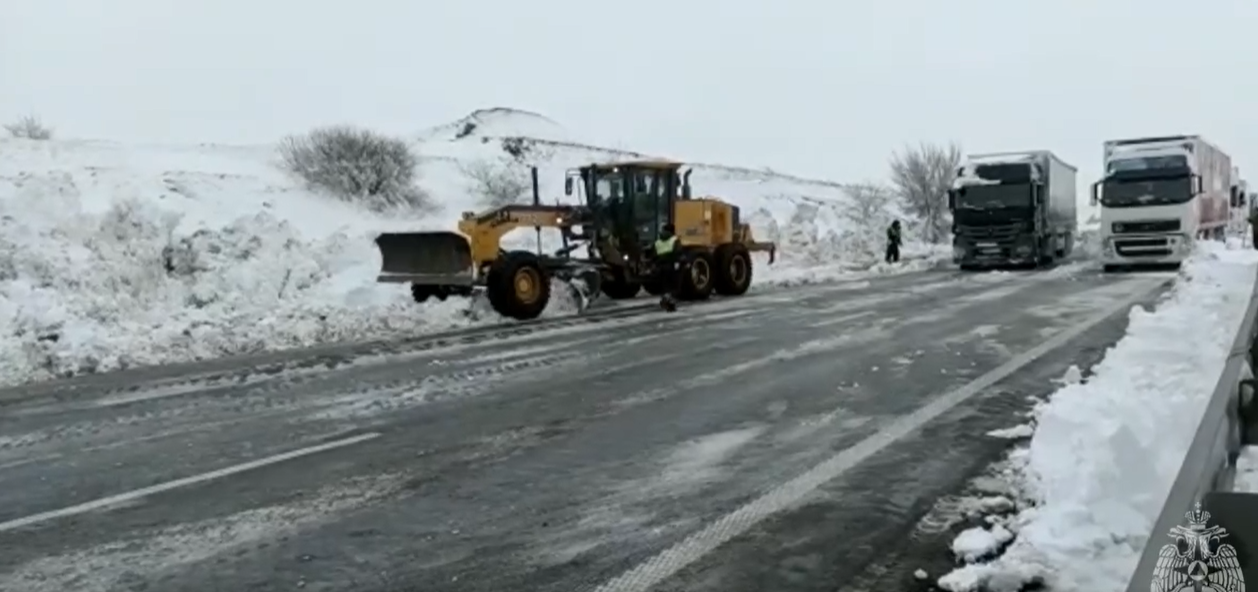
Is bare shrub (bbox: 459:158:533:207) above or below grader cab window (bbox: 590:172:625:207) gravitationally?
above

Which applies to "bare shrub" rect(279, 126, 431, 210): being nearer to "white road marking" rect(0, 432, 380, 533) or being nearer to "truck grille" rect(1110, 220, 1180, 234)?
"truck grille" rect(1110, 220, 1180, 234)

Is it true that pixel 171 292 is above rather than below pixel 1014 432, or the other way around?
above

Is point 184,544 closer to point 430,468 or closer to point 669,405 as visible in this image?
point 430,468

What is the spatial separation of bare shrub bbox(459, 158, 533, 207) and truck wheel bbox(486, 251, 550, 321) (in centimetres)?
2844

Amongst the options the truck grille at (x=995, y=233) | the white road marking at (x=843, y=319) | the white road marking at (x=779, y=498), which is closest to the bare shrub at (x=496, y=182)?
the truck grille at (x=995, y=233)

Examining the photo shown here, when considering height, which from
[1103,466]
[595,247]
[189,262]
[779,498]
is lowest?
[779,498]

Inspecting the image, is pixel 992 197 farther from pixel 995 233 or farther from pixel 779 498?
pixel 779 498

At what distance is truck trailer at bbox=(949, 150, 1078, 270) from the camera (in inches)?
1205

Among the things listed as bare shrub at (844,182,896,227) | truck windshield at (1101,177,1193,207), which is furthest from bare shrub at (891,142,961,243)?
truck windshield at (1101,177,1193,207)

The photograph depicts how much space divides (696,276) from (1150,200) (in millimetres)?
13014

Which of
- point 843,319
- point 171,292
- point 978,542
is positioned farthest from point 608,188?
point 978,542

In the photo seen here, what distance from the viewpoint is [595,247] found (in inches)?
804

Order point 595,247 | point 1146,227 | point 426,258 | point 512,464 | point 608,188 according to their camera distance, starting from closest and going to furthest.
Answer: point 512,464 < point 426,258 < point 595,247 < point 608,188 < point 1146,227

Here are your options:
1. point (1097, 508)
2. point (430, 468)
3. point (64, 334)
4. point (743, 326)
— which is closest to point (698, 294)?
point (743, 326)
